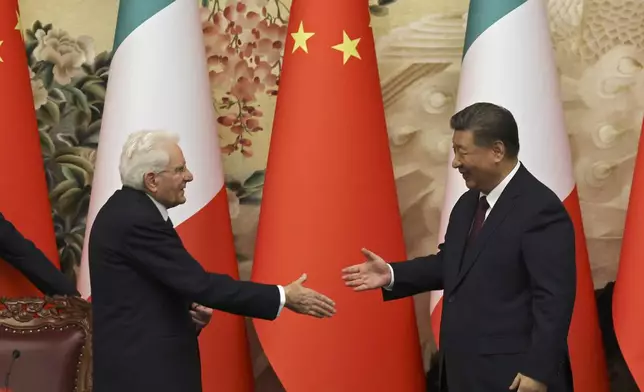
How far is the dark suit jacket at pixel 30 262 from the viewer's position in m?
2.67

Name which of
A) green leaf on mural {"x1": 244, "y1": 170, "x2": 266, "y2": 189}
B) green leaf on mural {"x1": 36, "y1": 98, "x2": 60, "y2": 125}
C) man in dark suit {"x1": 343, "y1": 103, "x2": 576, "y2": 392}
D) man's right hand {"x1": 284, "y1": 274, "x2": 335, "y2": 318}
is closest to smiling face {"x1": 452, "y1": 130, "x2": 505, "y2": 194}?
man in dark suit {"x1": 343, "y1": 103, "x2": 576, "y2": 392}

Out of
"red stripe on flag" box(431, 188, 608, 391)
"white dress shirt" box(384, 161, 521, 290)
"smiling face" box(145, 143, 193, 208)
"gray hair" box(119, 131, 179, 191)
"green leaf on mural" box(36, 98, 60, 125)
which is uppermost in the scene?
"green leaf on mural" box(36, 98, 60, 125)

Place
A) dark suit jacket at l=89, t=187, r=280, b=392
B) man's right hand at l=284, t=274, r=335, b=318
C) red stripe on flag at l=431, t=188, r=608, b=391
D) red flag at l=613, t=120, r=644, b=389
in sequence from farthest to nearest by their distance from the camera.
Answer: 1. red stripe on flag at l=431, t=188, r=608, b=391
2. red flag at l=613, t=120, r=644, b=389
3. man's right hand at l=284, t=274, r=335, b=318
4. dark suit jacket at l=89, t=187, r=280, b=392

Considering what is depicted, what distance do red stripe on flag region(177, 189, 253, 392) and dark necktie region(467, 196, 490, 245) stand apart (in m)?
1.02

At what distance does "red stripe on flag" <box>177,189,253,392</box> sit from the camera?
279 cm

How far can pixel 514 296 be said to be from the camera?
2014mm

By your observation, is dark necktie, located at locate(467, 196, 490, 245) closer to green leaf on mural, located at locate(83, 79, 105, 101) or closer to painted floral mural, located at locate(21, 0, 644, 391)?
painted floral mural, located at locate(21, 0, 644, 391)

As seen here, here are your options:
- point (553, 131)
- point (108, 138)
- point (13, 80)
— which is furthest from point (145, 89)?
point (553, 131)

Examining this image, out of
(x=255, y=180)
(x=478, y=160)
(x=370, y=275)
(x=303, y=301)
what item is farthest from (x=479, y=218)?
(x=255, y=180)

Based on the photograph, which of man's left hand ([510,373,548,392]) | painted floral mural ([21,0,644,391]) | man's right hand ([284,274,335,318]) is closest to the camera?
man's left hand ([510,373,548,392])

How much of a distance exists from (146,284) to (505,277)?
0.87 meters

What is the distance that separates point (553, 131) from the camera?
2.81 m

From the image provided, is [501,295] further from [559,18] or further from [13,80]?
[13,80]

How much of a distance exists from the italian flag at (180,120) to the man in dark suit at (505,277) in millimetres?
949
